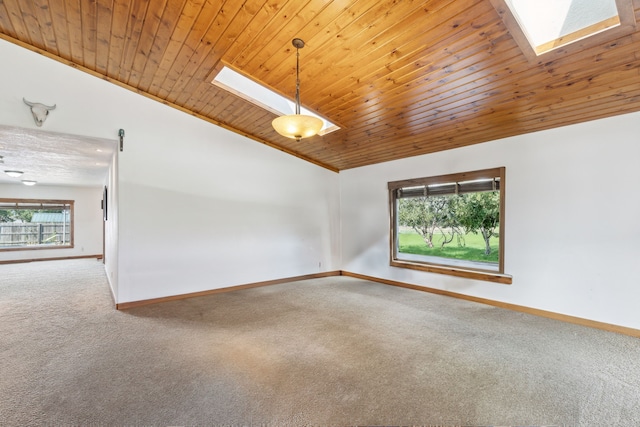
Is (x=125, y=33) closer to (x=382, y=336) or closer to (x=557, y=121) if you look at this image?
(x=382, y=336)

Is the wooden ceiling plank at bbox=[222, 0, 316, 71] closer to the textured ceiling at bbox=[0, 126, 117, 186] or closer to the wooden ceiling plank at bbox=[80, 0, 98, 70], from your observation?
the wooden ceiling plank at bbox=[80, 0, 98, 70]

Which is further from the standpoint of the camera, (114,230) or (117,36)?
(114,230)

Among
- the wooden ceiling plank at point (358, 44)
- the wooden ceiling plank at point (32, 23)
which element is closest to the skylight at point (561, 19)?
the wooden ceiling plank at point (358, 44)

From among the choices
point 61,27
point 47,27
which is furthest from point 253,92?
point 47,27

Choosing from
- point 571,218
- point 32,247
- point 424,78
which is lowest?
point 32,247

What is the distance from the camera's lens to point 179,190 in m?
4.36

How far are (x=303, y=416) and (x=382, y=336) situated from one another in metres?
1.42

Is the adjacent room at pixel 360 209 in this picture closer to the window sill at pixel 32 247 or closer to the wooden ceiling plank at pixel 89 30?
the wooden ceiling plank at pixel 89 30

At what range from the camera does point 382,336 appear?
296 centimetres

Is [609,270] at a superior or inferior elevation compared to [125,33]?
inferior

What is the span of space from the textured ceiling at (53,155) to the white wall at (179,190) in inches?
14.1

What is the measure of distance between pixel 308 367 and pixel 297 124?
205 cm

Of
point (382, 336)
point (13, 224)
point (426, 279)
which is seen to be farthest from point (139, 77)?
point (13, 224)

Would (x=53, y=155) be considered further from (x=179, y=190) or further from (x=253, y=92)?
(x=253, y=92)
